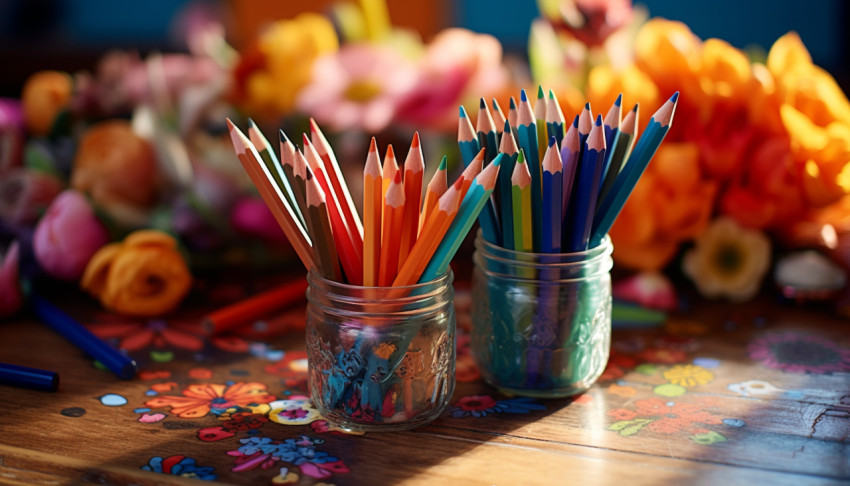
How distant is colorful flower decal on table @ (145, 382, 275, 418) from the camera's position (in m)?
0.49

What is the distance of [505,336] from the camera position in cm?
51

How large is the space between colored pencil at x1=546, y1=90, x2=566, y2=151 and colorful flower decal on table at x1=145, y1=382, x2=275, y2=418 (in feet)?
0.80

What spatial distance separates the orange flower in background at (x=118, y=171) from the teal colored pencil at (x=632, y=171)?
0.41 metres

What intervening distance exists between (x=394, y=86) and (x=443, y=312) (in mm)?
334

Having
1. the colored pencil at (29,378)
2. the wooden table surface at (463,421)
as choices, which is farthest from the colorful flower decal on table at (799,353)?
the colored pencil at (29,378)

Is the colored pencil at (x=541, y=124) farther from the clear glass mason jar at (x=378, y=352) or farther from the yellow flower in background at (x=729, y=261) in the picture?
the yellow flower in background at (x=729, y=261)

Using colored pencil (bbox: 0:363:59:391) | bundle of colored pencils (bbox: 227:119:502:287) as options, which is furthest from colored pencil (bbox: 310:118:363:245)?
colored pencil (bbox: 0:363:59:391)

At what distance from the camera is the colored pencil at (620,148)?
1.58 feet

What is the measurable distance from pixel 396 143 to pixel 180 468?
431 millimetres

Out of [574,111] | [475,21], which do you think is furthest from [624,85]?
[475,21]

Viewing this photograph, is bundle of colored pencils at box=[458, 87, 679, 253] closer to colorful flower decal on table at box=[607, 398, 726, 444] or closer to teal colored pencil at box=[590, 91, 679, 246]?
teal colored pencil at box=[590, 91, 679, 246]

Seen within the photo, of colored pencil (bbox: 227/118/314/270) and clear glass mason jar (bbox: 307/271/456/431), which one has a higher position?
colored pencil (bbox: 227/118/314/270)

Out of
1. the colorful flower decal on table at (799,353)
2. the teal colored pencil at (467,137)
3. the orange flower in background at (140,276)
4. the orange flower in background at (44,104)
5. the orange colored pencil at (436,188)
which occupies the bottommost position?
the colorful flower decal on table at (799,353)

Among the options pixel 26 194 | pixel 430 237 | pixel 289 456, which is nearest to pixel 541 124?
pixel 430 237
